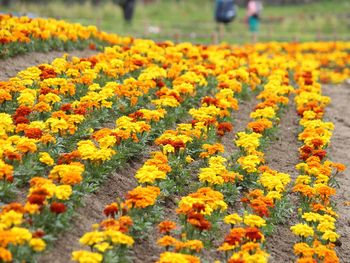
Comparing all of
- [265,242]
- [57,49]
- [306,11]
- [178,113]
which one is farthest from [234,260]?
[306,11]

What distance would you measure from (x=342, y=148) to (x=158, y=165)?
4.06 m

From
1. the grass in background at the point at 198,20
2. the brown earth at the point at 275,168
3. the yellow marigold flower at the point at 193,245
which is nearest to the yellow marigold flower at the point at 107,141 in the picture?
the brown earth at the point at 275,168

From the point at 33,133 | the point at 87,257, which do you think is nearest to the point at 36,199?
the point at 87,257

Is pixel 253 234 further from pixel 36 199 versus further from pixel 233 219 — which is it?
pixel 36 199

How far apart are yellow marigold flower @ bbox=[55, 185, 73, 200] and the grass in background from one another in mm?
13050

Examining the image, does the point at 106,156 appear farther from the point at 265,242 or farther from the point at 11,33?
the point at 11,33

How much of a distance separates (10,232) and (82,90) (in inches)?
165

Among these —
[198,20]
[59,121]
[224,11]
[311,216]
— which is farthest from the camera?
[198,20]

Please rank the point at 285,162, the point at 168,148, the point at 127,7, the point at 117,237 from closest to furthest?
the point at 117,237
the point at 168,148
the point at 285,162
the point at 127,7

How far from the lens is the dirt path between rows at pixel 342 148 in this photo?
786 cm

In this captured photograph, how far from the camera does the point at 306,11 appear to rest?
31750 mm

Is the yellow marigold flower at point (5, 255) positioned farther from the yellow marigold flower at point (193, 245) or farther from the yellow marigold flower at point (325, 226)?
the yellow marigold flower at point (325, 226)

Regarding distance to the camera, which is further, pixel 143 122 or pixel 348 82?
pixel 348 82

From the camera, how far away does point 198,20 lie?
29.4 meters
